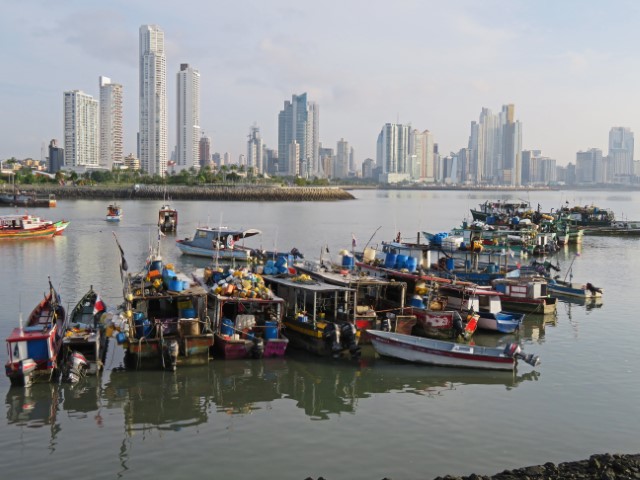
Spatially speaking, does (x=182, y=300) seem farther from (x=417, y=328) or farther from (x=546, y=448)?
(x=546, y=448)

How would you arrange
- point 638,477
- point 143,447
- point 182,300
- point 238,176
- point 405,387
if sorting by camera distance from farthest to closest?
point 238,176, point 182,300, point 405,387, point 143,447, point 638,477

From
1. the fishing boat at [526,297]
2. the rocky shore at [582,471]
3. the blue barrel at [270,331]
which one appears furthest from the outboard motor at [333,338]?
the fishing boat at [526,297]

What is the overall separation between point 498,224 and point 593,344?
1409 inches

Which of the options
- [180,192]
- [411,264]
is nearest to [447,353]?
[411,264]

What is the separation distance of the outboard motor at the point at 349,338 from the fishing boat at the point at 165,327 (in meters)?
3.77

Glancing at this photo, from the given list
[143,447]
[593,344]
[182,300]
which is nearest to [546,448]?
[143,447]

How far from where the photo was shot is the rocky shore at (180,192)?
12319 cm

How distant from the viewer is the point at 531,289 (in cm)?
2709

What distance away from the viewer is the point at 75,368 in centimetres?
1731

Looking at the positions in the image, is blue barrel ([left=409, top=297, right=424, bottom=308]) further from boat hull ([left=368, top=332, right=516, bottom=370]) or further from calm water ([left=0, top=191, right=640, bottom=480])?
boat hull ([left=368, top=332, right=516, bottom=370])

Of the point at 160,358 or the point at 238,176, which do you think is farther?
the point at 238,176

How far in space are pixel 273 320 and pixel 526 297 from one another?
1181cm

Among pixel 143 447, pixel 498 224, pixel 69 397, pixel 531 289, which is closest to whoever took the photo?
pixel 143 447

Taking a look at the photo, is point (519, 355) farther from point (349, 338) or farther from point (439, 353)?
point (349, 338)
